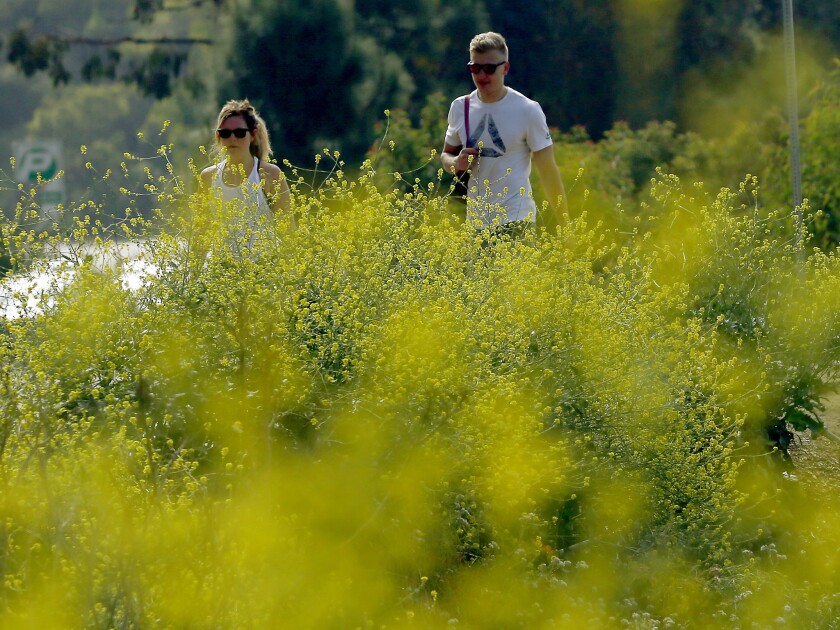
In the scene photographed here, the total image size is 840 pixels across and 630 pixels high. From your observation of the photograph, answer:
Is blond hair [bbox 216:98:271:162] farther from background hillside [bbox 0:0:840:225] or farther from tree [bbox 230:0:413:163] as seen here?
tree [bbox 230:0:413:163]

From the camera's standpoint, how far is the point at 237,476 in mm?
3480

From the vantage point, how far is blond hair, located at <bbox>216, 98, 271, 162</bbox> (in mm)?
5996

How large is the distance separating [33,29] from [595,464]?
84.9 ft

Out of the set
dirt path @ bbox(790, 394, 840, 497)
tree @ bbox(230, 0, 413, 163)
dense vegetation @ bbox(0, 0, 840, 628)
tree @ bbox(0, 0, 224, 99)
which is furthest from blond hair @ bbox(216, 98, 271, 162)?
tree @ bbox(0, 0, 224, 99)

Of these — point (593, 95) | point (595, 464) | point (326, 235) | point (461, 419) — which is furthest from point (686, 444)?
point (593, 95)

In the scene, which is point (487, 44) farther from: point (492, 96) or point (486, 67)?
point (492, 96)

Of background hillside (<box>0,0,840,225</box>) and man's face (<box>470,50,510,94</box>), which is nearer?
man's face (<box>470,50,510,94</box>)

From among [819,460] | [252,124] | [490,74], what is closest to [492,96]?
[490,74]

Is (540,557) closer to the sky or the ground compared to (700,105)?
closer to the sky

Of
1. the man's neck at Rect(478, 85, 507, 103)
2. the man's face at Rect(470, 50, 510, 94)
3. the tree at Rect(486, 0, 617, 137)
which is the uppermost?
the man's face at Rect(470, 50, 510, 94)

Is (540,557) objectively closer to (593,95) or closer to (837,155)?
(837,155)

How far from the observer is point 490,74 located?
6242 mm

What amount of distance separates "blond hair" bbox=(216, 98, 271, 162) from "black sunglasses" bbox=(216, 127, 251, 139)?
0.12ft

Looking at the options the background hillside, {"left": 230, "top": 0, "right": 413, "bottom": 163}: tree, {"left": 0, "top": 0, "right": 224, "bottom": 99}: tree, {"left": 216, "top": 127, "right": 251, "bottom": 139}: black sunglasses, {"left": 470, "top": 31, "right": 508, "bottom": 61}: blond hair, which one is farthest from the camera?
{"left": 0, "top": 0, "right": 224, "bottom": 99}: tree
